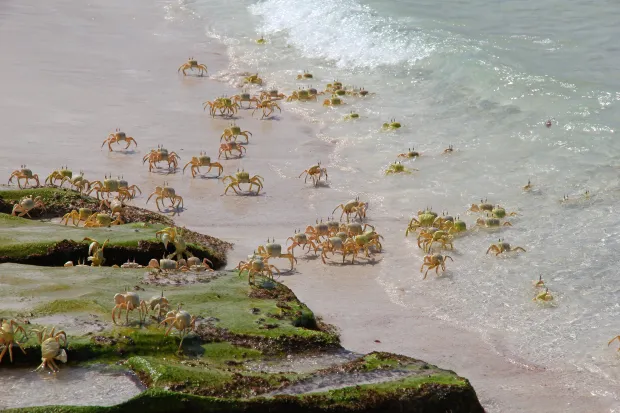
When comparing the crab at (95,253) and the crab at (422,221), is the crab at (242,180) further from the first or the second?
the crab at (95,253)

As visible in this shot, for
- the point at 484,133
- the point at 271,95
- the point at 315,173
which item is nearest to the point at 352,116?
the point at 271,95

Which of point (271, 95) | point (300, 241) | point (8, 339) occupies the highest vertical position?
point (271, 95)

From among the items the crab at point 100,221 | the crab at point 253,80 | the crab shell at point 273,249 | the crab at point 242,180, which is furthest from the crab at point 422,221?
the crab at point 253,80

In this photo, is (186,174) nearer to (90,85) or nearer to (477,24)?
(90,85)

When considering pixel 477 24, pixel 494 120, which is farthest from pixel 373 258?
pixel 477 24

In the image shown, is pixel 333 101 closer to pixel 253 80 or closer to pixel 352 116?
pixel 352 116

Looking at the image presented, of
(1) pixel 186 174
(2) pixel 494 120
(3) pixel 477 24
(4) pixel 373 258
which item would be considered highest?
(3) pixel 477 24

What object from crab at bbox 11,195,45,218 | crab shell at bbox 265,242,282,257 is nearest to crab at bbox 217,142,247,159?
crab at bbox 11,195,45,218
